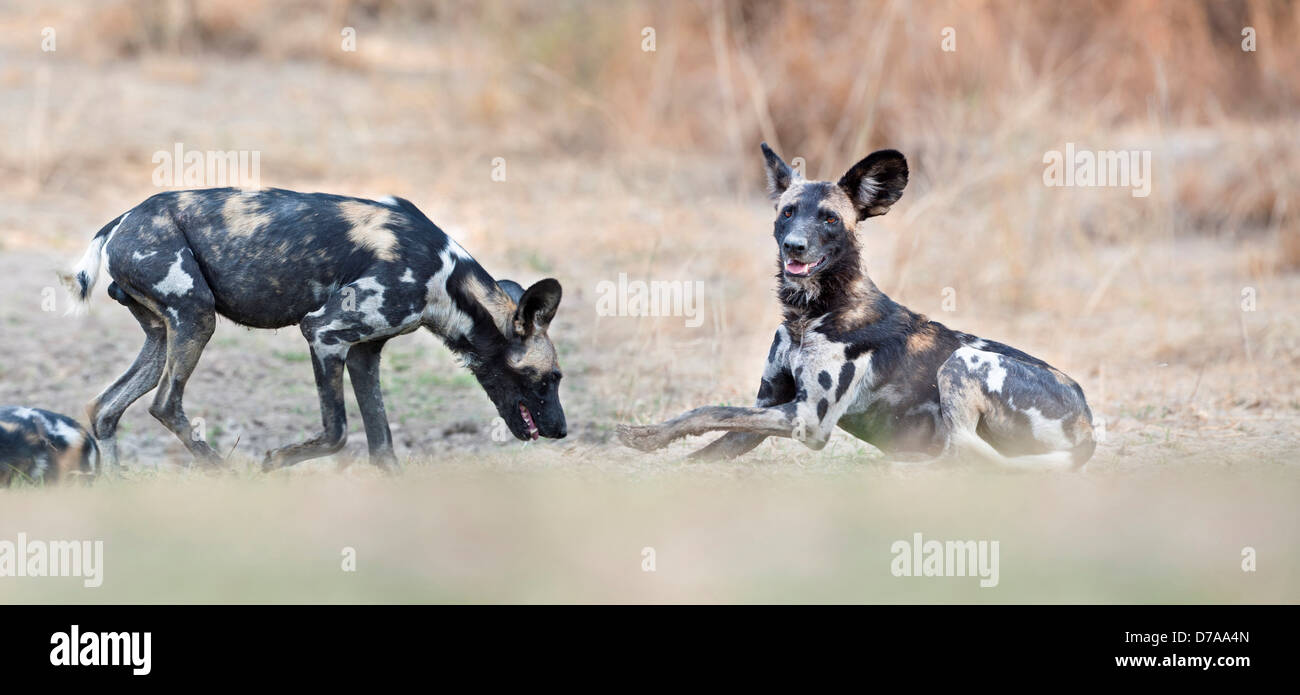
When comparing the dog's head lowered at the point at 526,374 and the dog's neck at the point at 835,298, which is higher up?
the dog's neck at the point at 835,298

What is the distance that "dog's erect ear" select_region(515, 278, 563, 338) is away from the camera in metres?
6.09

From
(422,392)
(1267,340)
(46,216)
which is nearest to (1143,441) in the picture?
(1267,340)

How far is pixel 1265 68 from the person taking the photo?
1477 cm

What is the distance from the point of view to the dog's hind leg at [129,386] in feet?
20.4

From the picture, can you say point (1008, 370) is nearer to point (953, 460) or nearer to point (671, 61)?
point (953, 460)

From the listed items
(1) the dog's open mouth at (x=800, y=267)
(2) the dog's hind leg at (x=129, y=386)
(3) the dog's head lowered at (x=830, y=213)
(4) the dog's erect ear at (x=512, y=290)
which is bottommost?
(2) the dog's hind leg at (x=129, y=386)

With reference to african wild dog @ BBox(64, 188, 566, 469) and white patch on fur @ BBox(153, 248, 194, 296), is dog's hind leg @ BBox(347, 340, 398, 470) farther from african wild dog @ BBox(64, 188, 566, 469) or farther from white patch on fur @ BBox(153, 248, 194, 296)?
white patch on fur @ BBox(153, 248, 194, 296)

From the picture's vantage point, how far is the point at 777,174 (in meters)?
6.30

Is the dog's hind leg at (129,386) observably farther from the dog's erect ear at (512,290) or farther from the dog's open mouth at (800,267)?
the dog's open mouth at (800,267)

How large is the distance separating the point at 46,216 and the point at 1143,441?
Result: 27.2 feet

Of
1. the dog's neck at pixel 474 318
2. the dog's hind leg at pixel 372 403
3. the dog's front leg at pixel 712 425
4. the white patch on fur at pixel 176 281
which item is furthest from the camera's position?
the dog's hind leg at pixel 372 403

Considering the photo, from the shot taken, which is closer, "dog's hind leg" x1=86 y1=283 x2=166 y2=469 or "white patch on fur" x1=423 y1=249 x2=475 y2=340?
"white patch on fur" x1=423 y1=249 x2=475 y2=340

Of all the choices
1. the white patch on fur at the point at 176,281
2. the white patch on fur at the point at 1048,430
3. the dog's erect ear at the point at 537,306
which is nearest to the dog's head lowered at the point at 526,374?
the dog's erect ear at the point at 537,306

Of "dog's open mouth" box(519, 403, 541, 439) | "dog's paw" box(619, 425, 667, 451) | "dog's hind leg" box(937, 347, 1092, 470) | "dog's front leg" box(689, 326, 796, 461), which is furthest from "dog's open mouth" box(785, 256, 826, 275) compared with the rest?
"dog's open mouth" box(519, 403, 541, 439)
